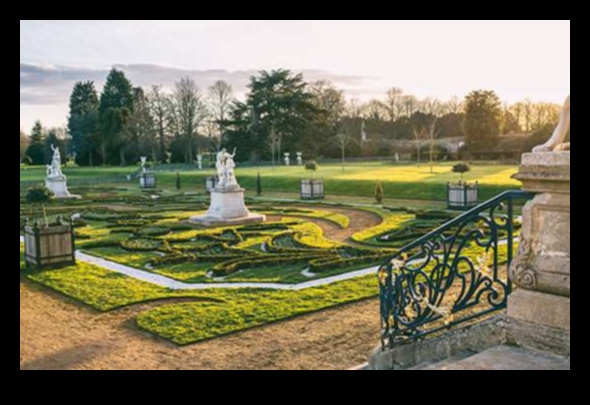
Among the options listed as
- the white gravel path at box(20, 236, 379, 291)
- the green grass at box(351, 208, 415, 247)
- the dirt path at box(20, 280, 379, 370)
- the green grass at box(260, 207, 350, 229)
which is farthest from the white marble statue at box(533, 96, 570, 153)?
the green grass at box(260, 207, 350, 229)

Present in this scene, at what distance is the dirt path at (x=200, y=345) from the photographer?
23.2ft

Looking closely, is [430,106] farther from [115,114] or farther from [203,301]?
[203,301]

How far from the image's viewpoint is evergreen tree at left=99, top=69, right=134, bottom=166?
2940 inches

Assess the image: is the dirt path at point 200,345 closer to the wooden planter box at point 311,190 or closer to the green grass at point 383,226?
the green grass at point 383,226

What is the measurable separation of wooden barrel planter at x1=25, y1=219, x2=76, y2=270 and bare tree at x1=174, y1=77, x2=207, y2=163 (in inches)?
2327

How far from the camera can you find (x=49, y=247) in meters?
13.0

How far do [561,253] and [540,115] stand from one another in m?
75.7

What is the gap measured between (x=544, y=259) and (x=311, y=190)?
25523 millimetres

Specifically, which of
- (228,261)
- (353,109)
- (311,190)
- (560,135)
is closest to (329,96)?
(353,109)
